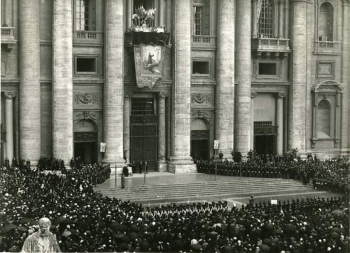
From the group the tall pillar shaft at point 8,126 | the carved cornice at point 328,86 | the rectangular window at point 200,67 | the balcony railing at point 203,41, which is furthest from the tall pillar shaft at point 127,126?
the carved cornice at point 328,86

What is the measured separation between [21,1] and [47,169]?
11.7 m

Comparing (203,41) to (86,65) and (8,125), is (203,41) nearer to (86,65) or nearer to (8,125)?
(86,65)

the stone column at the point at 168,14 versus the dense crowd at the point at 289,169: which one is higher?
the stone column at the point at 168,14

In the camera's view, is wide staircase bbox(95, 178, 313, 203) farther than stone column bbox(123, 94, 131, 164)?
No

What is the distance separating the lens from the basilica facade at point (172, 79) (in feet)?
138

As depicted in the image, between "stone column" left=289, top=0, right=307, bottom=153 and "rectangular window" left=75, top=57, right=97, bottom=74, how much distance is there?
16.9 m

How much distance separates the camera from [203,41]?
157 ft

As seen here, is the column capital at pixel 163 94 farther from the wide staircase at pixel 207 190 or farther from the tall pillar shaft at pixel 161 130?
the wide staircase at pixel 207 190

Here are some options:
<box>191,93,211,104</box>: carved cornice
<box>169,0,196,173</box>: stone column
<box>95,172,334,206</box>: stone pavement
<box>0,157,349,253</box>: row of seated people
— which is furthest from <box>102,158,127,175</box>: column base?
<box>0,157,349,253</box>: row of seated people

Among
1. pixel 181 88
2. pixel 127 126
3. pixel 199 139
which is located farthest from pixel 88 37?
pixel 199 139

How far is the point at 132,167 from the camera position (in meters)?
44.9

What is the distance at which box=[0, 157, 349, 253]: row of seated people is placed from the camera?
2194 cm

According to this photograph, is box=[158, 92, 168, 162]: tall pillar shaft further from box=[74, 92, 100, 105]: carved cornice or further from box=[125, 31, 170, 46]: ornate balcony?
box=[74, 92, 100, 105]: carved cornice

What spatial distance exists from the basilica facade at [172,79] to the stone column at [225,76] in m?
0.08
